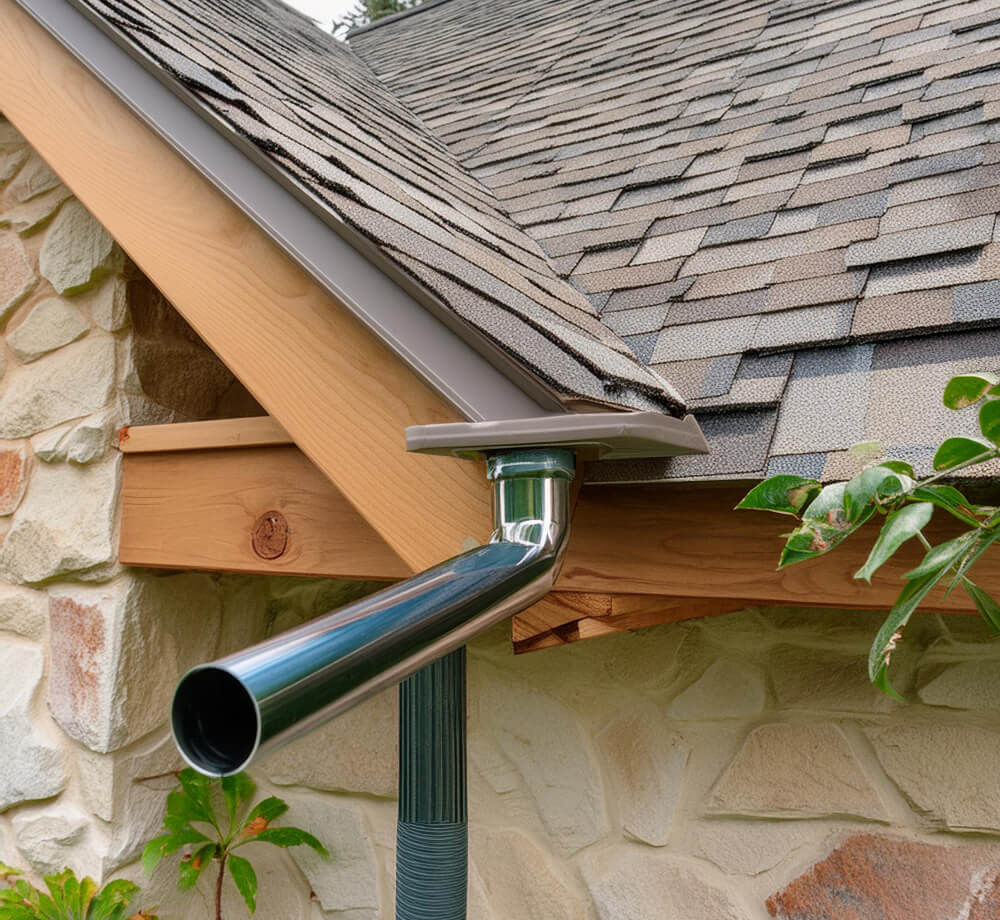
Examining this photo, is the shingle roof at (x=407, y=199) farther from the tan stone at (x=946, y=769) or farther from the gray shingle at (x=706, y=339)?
the tan stone at (x=946, y=769)

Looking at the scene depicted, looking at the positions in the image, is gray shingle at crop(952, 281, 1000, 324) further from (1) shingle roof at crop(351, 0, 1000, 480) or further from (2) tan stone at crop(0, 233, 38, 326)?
(2) tan stone at crop(0, 233, 38, 326)

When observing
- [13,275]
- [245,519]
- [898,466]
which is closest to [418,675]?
[245,519]

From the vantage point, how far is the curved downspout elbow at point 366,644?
0.58m

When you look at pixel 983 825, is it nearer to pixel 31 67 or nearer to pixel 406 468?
pixel 406 468

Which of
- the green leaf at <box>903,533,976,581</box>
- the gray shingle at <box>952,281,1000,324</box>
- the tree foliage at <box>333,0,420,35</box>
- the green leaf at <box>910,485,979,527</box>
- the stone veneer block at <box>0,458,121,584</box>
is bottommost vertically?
the tree foliage at <box>333,0,420,35</box>

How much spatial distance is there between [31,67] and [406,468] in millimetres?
1094

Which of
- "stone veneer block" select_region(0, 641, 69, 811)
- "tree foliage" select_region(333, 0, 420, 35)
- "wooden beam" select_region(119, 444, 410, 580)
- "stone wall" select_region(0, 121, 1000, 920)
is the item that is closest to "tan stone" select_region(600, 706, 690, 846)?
"stone wall" select_region(0, 121, 1000, 920)

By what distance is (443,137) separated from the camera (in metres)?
2.85

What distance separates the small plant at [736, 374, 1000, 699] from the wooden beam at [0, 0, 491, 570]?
484mm

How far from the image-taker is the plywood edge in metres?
1.62

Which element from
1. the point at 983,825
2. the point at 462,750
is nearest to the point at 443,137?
the point at 462,750

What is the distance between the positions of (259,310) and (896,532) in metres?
0.99

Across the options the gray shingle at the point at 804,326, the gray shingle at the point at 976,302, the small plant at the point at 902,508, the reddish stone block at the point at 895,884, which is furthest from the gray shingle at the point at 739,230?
the reddish stone block at the point at 895,884

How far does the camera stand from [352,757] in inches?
79.6
